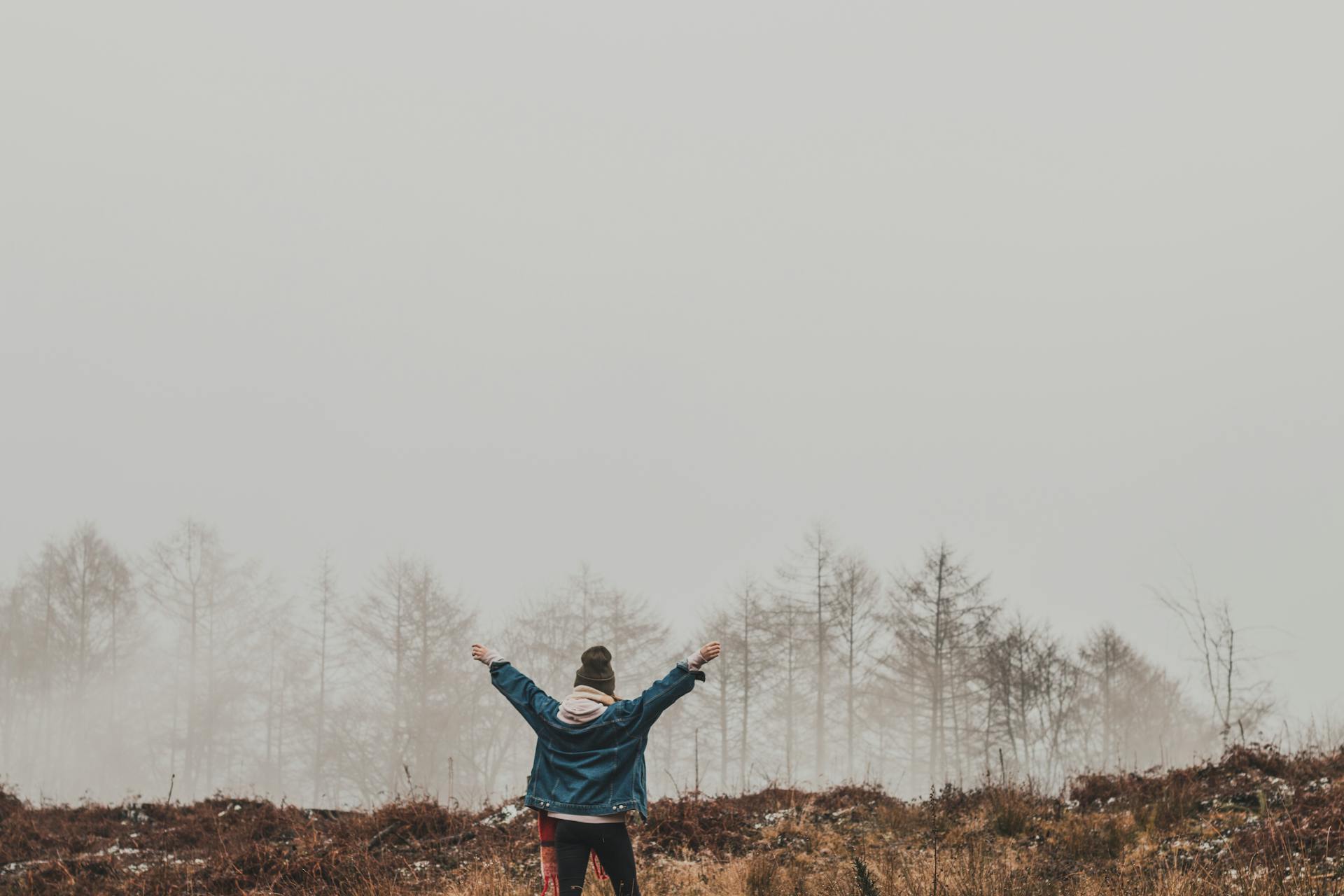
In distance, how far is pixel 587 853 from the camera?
562 cm

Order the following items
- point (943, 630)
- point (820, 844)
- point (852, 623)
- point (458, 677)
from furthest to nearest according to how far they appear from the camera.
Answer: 1. point (458, 677)
2. point (852, 623)
3. point (943, 630)
4. point (820, 844)

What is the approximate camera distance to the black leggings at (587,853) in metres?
5.51

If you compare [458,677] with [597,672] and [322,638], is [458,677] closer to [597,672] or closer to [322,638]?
[322,638]

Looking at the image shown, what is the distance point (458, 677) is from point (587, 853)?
33.1 metres

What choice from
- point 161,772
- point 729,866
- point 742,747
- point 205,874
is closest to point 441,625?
point 742,747

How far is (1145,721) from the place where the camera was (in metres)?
39.6

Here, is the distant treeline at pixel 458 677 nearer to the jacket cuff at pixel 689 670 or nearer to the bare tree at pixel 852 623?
the bare tree at pixel 852 623

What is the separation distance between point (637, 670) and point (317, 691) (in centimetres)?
1484

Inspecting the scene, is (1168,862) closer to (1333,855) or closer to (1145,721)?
(1333,855)

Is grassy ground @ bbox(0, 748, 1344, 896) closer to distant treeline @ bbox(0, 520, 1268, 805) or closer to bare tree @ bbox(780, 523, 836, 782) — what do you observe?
distant treeline @ bbox(0, 520, 1268, 805)

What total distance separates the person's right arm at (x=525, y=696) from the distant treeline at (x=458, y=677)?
29.3 meters

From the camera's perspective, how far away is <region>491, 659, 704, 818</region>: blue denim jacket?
5520 millimetres

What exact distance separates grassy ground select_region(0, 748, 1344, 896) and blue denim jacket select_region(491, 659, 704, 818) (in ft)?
5.21

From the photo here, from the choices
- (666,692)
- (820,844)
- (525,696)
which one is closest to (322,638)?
(820,844)
